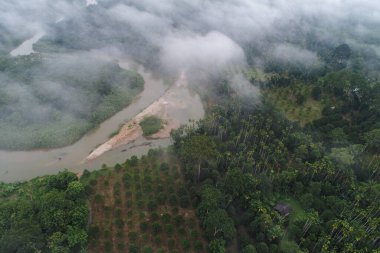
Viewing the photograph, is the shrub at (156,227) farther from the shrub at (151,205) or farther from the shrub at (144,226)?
the shrub at (151,205)

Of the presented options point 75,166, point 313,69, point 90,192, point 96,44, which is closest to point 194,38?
point 96,44

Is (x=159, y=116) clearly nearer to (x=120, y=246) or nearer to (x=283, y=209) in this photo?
(x=283, y=209)

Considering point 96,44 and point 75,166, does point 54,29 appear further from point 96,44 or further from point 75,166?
point 75,166

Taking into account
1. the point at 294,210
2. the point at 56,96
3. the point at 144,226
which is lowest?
the point at 56,96

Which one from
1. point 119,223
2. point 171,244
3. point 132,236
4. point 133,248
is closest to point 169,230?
point 171,244

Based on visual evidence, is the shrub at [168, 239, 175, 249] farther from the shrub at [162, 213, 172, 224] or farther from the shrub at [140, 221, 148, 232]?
the shrub at [140, 221, 148, 232]

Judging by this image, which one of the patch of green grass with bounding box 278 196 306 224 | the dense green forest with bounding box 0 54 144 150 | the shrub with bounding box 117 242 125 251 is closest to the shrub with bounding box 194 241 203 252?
the shrub with bounding box 117 242 125 251
